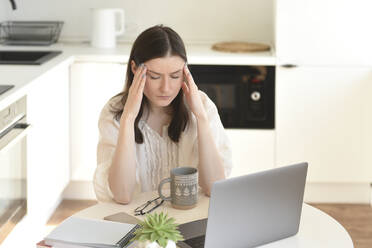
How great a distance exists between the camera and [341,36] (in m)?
3.73

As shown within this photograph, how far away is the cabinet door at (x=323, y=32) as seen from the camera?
369 centimetres

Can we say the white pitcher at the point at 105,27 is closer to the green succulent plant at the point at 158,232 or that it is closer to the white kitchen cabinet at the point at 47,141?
the white kitchen cabinet at the point at 47,141

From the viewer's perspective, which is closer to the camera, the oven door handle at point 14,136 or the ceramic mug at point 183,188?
the ceramic mug at point 183,188

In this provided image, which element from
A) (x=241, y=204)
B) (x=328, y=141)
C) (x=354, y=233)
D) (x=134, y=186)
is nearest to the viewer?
(x=241, y=204)

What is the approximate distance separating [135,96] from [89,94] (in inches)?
69.8

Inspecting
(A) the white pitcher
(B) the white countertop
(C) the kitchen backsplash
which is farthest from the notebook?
(C) the kitchen backsplash

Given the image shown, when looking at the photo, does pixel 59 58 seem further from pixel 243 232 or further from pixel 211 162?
pixel 243 232

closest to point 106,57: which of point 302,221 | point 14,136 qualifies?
point 14,136

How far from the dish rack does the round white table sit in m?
2.29

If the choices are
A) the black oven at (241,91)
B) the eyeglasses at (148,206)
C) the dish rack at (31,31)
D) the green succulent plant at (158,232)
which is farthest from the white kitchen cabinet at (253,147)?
the green succulent plant at (158,232)

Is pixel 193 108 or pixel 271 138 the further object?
pixel 271 138

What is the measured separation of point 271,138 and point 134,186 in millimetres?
1854

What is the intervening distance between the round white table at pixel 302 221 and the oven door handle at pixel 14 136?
0.84 metres

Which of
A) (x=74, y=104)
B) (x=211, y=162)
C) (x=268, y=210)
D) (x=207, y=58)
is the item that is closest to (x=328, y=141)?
(x=207, y=58)
